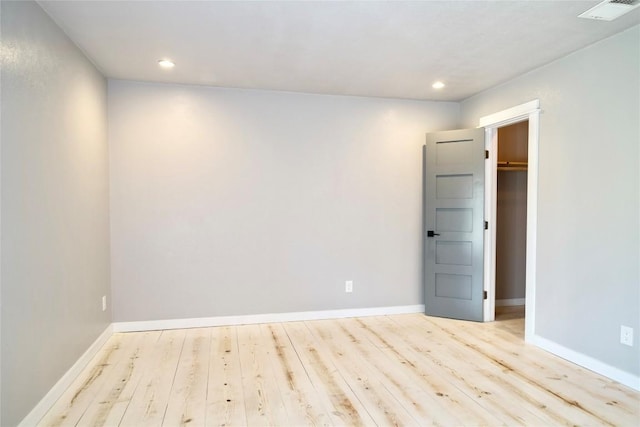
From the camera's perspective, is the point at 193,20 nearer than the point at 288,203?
Yes

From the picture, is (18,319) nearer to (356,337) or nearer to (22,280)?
(22,280)

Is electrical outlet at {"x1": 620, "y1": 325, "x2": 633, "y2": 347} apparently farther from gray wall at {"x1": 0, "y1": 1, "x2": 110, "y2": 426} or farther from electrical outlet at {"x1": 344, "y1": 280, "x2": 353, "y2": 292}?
gray wall at {"x1": 0, "y1": 1, "x2": 110, "y2": 426}

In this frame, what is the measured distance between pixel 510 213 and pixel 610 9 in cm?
280

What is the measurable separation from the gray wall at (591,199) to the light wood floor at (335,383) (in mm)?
360

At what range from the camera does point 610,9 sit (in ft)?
7.52

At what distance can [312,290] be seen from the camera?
4.21 m

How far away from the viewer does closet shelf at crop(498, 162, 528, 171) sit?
14.5 feet

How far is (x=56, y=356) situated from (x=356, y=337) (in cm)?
238

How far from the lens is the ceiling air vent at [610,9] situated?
7.27ft

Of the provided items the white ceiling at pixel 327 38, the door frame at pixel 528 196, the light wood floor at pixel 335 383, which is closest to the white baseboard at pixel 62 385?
the light wood floor at pixel 335 383

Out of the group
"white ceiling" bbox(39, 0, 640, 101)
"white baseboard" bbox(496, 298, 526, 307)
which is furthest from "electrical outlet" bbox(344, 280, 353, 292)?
"white ceiling" bbox(39, 0, 640, 101)

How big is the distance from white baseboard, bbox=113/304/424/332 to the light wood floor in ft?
0.46

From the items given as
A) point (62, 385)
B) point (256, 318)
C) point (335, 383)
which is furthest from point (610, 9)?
point (62, 385)

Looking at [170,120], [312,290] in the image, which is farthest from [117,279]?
[312,290]
